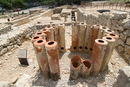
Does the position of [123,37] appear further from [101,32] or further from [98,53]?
[98,53]

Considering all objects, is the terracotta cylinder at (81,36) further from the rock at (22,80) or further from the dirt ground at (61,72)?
the rock at (22,80)

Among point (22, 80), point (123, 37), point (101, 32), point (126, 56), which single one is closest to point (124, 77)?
point (101, 32)

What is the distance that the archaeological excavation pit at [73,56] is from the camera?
353 cm

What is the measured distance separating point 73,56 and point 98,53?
1343mm

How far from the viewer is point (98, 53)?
349 centimetres

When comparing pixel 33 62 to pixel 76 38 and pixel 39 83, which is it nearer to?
pixel 39 83

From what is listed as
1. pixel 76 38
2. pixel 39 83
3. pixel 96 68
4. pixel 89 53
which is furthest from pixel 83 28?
pixel 39 83

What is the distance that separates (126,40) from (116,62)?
1.67 metres

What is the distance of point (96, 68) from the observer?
3895 mm

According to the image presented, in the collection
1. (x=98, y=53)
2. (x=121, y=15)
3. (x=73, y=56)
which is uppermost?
(x=121, y=15)

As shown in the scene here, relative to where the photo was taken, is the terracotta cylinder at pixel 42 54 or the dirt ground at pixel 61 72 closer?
the terracotta cylinder at pixel 42 54

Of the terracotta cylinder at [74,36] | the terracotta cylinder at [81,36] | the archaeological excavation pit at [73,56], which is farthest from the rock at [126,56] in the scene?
the terracotta cylinder at [74,36]

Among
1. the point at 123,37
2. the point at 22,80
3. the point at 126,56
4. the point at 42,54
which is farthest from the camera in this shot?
the point at 123,37

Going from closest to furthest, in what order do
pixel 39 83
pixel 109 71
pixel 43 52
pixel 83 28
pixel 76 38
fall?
pixel 43 52 < pixel 39 83 < pixel 109 71 < pixel 83 28 < pixel 76 38
